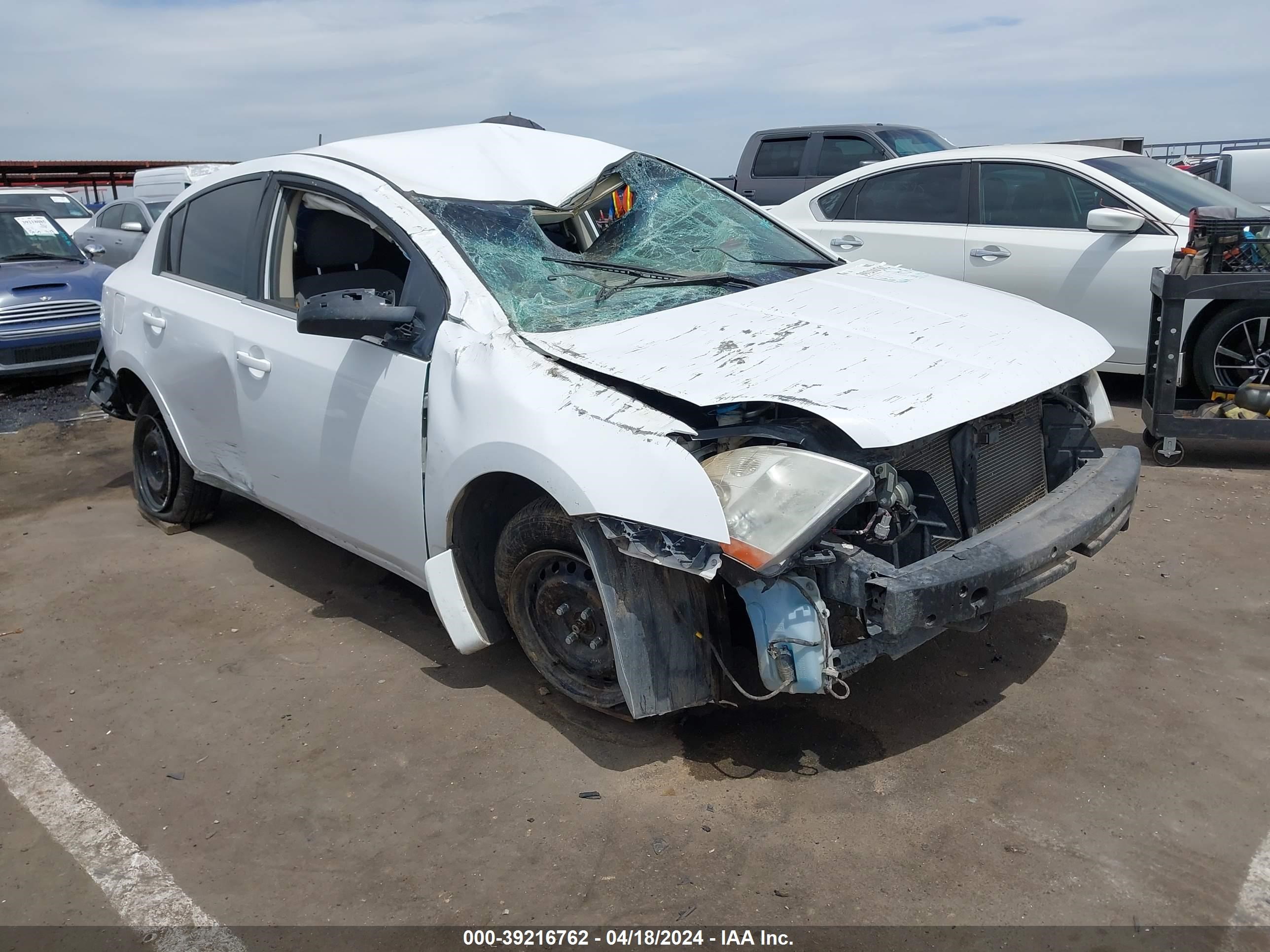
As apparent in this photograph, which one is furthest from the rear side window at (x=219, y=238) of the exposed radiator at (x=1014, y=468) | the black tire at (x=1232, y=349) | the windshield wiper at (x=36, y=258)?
the windshield wiper at (x=36, y=258)

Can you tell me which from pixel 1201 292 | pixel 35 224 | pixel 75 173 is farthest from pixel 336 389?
pixel 75 173

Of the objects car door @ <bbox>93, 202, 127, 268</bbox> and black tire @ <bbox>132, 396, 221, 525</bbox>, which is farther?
car door @ <bbox>93, 202, 127, 268</bbox>

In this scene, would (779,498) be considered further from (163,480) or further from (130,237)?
(130,237)

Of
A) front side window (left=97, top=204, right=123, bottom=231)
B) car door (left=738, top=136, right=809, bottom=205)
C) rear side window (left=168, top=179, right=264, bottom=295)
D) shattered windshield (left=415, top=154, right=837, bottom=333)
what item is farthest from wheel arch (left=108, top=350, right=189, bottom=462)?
front side window (left=97, top=204, right=123, bottom=231)

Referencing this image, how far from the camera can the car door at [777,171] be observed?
12.0 m

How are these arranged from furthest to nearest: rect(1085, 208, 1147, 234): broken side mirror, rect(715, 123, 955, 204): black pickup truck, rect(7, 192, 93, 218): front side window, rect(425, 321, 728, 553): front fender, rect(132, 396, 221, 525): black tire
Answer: rect(715, 123, 955, 204): black pickup truck → rect(7, 192, 93, 218): front side window → rect(1085, 208, 1147, 234): broken side mirror → rect(132, 396, 221, 525): black tire → rect(425, 321, 728, 553): front fender

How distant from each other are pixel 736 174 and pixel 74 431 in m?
7.82

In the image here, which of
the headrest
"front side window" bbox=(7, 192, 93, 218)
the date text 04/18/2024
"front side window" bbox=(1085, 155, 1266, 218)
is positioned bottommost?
the date text 04/18/2024

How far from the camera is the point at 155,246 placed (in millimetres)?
5152

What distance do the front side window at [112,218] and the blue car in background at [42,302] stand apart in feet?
10.4

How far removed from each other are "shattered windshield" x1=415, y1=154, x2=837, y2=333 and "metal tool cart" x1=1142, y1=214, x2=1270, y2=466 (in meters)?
2.27

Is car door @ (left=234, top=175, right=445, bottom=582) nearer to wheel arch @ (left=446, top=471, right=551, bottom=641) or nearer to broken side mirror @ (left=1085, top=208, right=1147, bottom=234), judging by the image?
wheel arch @ (left=446, top=471, right=551, bottom=641)

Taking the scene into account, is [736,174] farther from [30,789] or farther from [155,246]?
[30,789]

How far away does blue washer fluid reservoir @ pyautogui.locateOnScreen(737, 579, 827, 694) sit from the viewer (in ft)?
9.40
